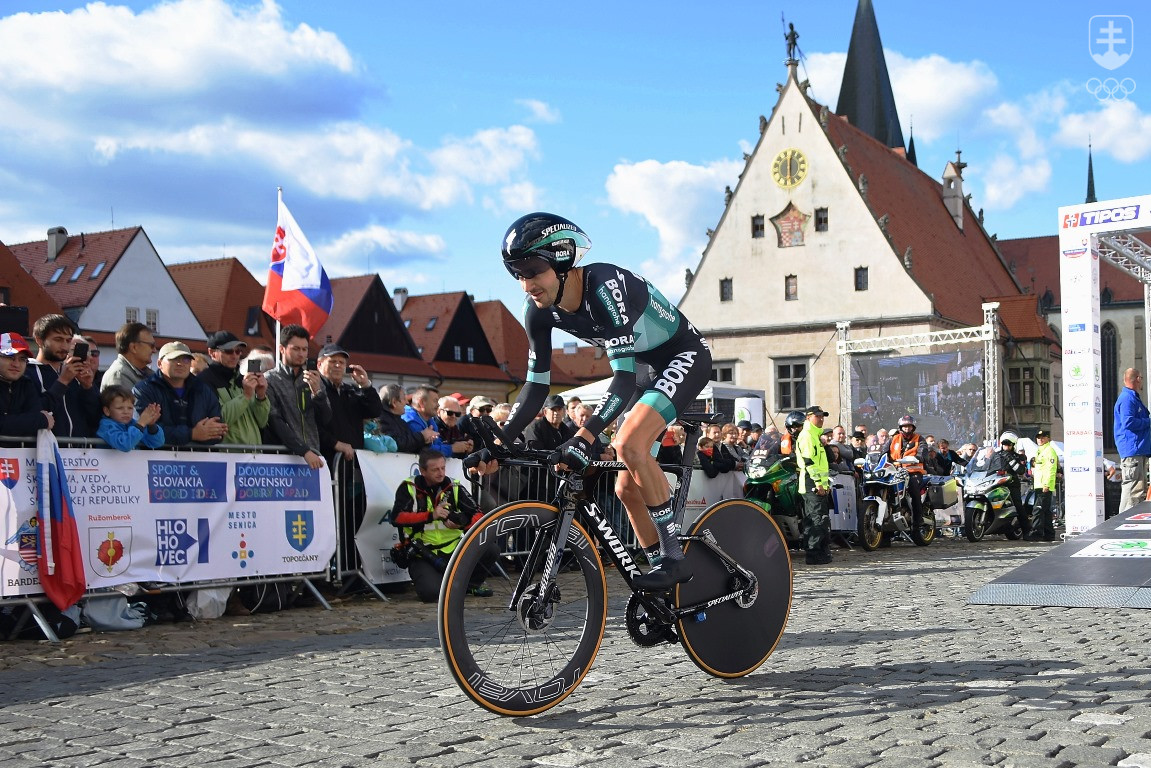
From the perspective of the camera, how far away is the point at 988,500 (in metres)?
20.7

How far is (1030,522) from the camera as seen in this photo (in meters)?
20.8

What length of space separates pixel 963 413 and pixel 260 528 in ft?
114

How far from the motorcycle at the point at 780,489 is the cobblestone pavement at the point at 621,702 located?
699 centimetres

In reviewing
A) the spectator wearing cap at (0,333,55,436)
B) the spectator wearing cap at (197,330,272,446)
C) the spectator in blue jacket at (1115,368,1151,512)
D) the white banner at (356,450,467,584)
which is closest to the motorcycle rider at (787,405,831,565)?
the spectator in blue jacket at (1115,368,1151,512)

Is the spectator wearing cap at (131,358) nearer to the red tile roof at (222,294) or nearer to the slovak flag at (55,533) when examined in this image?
the slovak flag at (55,533)

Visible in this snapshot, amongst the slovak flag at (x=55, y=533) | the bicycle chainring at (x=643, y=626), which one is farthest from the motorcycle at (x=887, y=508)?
the bicycle chainring at (x=643, y=626)

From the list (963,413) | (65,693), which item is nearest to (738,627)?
(65,693)

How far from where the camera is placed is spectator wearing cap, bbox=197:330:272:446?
33.3ft

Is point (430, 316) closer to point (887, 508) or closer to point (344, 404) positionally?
point (887, 508)

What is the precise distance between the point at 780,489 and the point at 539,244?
37.0 feet

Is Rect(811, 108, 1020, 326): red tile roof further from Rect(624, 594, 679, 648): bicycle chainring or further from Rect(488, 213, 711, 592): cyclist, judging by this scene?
Rect(624, 594, 679, 648): bicycle chainring

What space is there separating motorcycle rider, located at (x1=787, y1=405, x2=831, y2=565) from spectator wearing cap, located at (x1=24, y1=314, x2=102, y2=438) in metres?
9.04

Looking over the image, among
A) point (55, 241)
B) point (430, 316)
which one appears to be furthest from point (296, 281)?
point (430, 316)

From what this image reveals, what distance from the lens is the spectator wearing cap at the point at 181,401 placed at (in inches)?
371
